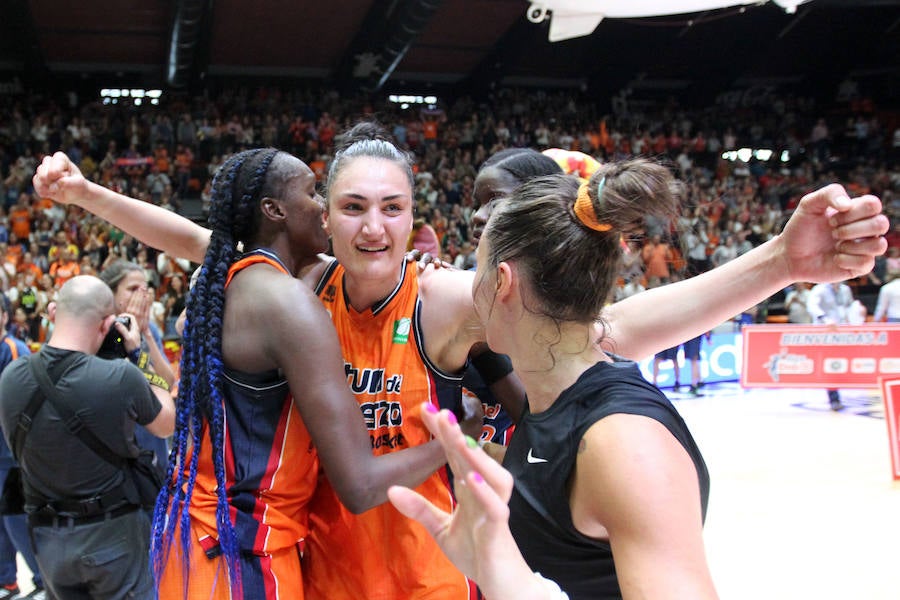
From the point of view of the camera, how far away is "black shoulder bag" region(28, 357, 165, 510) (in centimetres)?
306

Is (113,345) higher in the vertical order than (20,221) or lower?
lower

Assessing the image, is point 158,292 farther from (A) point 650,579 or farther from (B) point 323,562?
(A) point 650,579

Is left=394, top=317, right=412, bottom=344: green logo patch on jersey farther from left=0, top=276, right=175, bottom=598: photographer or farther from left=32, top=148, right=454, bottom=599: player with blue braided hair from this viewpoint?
left=0, top=276, right=175, bottom=598: photographer

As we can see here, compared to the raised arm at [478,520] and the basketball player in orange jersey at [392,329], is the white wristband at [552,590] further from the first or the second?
the basketball player in orange jersey at [392,329]

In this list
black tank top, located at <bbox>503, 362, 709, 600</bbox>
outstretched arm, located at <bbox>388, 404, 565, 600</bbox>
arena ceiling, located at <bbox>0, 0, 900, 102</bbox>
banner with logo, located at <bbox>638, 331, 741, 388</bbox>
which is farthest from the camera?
arena ceiling, located at <bbox>0, 0, 900, 102</bbox>

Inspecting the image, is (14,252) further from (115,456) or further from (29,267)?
(115,456)

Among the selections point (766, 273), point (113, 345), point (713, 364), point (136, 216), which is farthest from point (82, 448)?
point (713, 364)

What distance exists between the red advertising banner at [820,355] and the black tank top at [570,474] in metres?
8.99

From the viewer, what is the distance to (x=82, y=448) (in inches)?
123

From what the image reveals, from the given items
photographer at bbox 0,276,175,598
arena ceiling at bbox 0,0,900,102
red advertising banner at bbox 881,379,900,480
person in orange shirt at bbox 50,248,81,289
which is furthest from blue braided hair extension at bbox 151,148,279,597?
arena ceiling at bbox 0,0,900,102

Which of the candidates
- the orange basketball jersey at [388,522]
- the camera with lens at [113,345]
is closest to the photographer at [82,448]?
the camera with lens at [113,345]

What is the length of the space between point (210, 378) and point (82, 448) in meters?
1.65

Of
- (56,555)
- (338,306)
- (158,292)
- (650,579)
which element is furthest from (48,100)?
(650,579)

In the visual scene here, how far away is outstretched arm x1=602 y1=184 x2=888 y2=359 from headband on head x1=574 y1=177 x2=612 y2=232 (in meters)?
0.43
